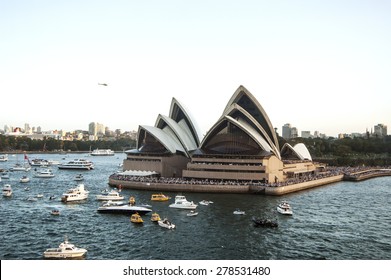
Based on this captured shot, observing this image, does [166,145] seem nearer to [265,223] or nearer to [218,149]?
[218,149]

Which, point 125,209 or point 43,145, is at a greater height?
point 43,145

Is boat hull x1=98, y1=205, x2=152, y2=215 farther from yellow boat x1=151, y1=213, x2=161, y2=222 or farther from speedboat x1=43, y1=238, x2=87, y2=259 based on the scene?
speedboat x1=43, y1=238, x2=87, y2=259

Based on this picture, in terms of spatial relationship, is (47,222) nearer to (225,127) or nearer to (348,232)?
(348,232)

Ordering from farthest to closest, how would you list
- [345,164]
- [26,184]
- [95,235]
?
[345,164], [26,184], [95,235]

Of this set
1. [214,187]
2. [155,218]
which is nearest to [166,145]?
[214,187]

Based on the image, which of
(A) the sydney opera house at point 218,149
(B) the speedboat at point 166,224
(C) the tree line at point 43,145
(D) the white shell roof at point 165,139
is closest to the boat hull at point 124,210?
(B) the speedboat at point 166,224

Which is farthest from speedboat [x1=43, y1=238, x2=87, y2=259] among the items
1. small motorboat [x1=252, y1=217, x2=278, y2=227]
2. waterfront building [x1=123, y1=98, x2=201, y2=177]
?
waterfront building [x1=123, y1=98, x2=201, y2=177]

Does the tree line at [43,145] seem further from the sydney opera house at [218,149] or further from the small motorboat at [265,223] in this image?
the small motorboat at [265,223]
